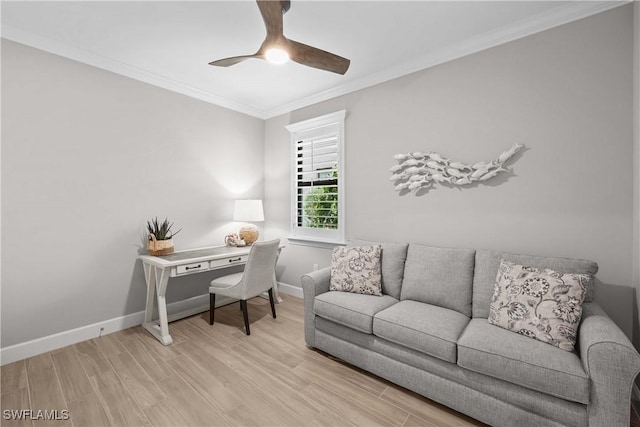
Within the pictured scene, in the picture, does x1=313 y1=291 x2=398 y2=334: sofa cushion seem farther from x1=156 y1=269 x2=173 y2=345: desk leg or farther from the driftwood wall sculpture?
x1=156 y1=269 x2=173 y2=345: desk leg

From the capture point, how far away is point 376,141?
3.16m

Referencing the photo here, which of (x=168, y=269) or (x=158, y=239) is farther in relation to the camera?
(x=158, y=239)

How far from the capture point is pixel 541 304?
1.71 m

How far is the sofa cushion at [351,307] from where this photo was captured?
2.12 m

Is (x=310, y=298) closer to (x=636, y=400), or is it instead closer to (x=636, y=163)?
(x=636, y=400)

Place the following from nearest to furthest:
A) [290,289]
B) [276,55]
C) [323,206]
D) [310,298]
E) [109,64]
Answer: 1. [276,55]
2. [310,298]
3. [109,64]
4. [323,206]
5. [290,289]

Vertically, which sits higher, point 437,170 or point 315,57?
point 315,57

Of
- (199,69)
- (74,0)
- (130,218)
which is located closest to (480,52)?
(199,69)

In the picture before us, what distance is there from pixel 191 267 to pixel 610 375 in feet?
10.0

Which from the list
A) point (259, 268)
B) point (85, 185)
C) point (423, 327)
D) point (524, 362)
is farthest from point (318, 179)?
point (524, 362)

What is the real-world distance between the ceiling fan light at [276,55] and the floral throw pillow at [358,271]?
5.76 feet

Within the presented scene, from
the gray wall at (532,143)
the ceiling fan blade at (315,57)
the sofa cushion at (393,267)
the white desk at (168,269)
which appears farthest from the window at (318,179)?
the ceiling fan blade at (315,57)

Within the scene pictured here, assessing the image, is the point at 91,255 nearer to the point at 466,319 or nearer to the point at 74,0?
the point at 74,0

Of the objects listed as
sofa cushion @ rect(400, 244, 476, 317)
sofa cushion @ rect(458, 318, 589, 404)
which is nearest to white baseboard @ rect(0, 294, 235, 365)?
sofa cushion @ rect(400, 244, 476, 317)
